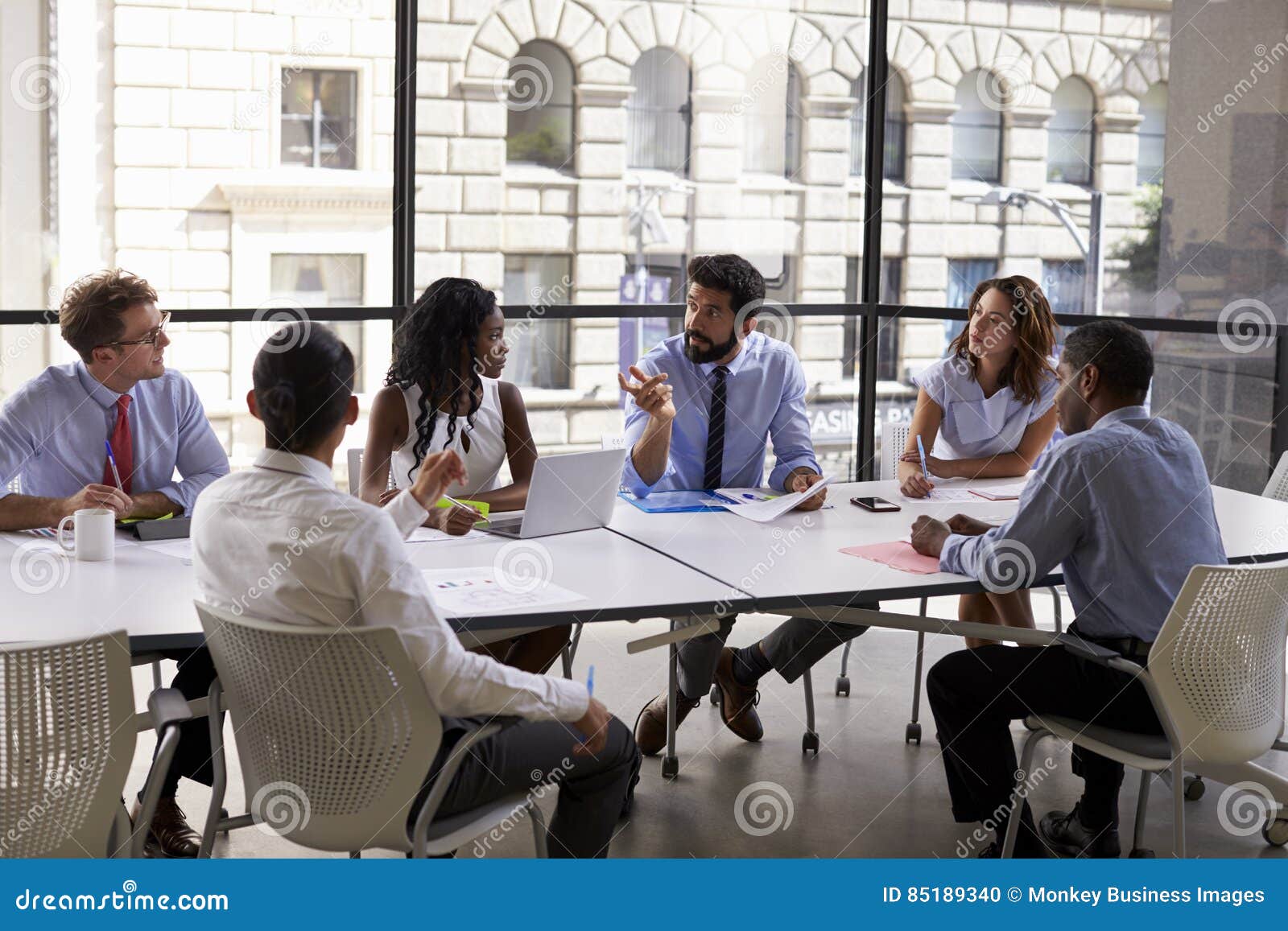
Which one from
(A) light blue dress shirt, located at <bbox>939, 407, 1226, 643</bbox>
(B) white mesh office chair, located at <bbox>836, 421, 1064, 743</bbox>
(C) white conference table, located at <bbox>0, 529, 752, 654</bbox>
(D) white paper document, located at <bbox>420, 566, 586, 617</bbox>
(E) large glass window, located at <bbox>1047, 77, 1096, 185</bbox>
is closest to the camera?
(C) white conference table, located at <bbox>0, 529, 752, 654</bbox>

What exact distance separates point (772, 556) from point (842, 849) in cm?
76

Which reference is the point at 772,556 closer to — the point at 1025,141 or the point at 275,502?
the point at 275,502

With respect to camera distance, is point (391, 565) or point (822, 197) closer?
point (391, 565)

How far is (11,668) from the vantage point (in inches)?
78.2

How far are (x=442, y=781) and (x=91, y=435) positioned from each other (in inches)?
61.8

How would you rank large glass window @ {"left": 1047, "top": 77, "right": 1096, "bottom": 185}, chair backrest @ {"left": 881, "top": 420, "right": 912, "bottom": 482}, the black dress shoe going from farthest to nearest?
large glass window @ {"left": 1047, "top": 77, "right": 1096, "bottom": 185} → chair backrest @ {"left": 881, "top": 420, "right": 912, "bottom": 482} → the black dress shoe

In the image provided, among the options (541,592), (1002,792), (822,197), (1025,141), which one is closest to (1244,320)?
(1025,141)

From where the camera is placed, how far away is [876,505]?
3719mm

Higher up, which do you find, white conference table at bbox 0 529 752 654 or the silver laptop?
the silver laptop

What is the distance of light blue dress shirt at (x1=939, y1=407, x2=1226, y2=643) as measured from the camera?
2.83m

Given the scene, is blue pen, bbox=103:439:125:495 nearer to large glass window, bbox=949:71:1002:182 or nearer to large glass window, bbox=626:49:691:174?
large glass window, bbox=626:49:691:174

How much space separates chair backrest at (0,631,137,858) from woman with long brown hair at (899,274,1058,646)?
2588 millimetres

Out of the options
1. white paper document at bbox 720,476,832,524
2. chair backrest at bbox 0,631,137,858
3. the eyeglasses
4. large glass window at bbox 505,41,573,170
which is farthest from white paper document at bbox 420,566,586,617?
large glass window at bbox 505,41,573,170

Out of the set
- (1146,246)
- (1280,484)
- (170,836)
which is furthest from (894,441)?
(170,836)
